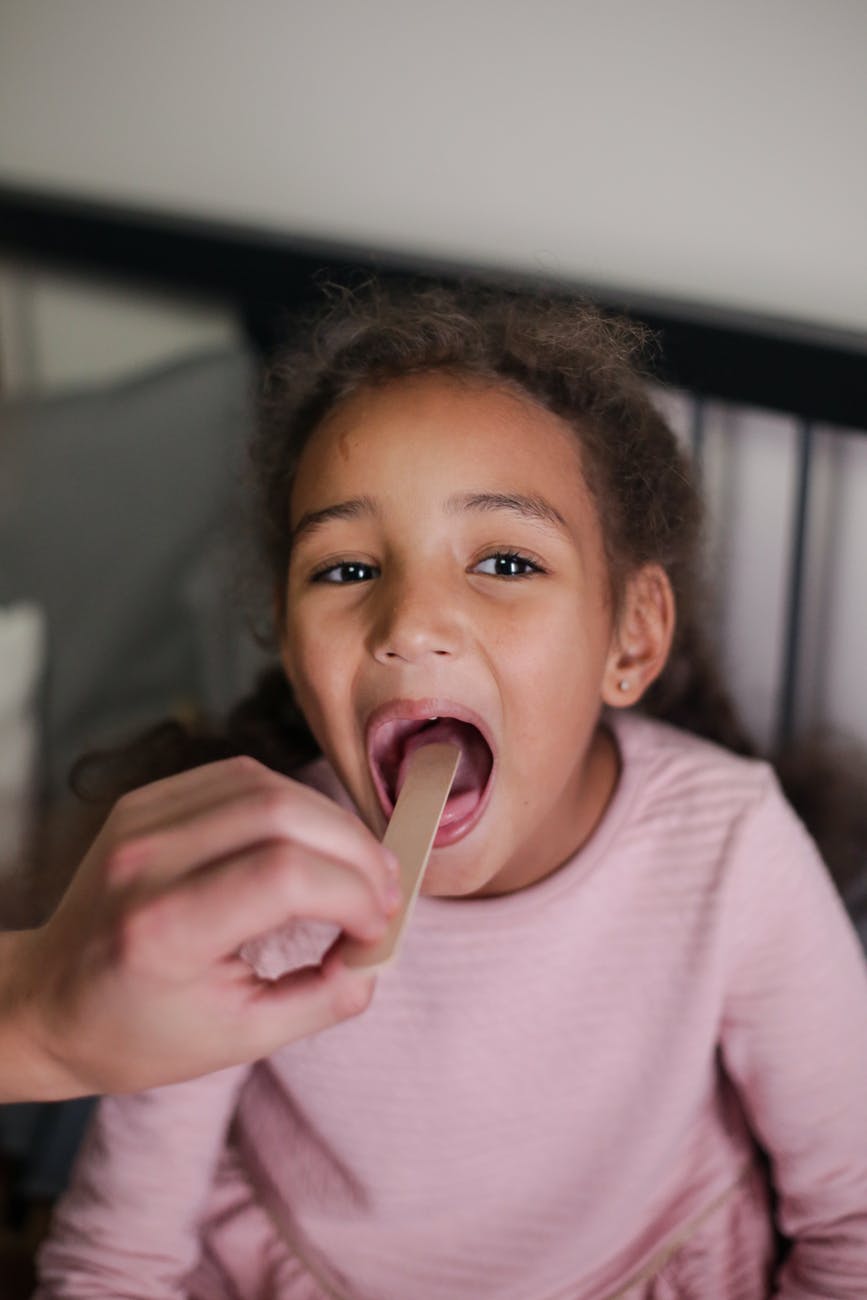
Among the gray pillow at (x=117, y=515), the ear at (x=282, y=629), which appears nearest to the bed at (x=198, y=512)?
the gray pillow at (x=117, y=515)

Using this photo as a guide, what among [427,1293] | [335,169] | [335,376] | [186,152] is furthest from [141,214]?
[427,1293]

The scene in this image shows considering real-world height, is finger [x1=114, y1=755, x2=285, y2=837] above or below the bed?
above

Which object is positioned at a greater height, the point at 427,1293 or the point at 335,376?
the point at 335,376

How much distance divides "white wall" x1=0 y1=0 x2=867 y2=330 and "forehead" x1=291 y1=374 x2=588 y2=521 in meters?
0.34

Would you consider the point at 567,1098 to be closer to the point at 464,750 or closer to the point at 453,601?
the point at 464,750

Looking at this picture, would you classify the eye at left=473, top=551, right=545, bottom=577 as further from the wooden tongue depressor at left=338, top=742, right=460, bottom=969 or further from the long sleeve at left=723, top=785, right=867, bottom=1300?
the long sleeve at left=723, top=785, right=867, bottom=1300

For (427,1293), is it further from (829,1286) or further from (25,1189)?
(25,1189)

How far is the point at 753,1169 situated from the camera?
1.02 meters

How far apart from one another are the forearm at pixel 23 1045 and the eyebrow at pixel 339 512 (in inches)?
12.7

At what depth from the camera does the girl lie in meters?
0.90

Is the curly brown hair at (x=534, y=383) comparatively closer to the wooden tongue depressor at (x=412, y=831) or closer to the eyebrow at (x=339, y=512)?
the eyebrow at (x=339, y=512)

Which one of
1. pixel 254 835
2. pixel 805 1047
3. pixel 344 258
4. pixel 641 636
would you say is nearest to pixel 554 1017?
pixel 805 1047

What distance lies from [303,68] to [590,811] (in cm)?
81

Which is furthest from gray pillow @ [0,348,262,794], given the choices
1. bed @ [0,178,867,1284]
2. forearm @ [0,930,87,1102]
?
forearm @ [0,930,87,1102]
